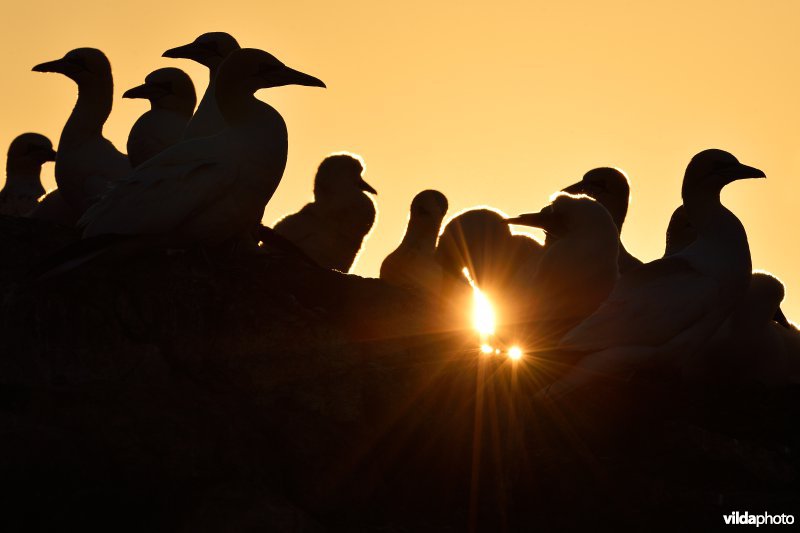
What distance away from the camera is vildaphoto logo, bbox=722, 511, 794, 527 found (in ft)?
31.9

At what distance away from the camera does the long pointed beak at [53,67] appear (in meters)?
15.0

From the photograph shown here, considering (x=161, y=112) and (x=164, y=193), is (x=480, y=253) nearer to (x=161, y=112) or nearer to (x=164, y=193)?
(x=161, y=112)

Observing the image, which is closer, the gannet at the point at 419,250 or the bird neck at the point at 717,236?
the bird neck at the point at 717,236

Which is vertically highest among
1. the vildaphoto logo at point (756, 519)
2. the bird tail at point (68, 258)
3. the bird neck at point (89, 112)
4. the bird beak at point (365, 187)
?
the bird beak at point (365, 187)

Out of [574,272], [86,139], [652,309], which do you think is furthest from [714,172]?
[86,139]

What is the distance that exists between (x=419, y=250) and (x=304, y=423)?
33.1 ft

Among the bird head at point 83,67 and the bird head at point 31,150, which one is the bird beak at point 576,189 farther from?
the bird head at point 31,150

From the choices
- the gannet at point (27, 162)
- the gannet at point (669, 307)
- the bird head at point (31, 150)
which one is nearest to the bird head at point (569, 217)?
the gannet at point (669, 307)

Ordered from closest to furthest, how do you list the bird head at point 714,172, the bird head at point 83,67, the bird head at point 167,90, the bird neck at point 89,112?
the bird head at point 714,172, the bird neck at point 89,112, the bird head at point 167,90, the bird head at point 83,67

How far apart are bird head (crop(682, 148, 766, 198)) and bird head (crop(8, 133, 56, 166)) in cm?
1012

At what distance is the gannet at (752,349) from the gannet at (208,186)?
14.2ft

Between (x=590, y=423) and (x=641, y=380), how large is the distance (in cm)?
122

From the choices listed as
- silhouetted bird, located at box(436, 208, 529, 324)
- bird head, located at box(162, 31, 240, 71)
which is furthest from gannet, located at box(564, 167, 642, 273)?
bird head, located at box(162, 31, 240, 71)

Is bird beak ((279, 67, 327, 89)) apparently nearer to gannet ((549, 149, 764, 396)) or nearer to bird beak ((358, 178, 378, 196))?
gannet ((549, 149, 764, 396))
